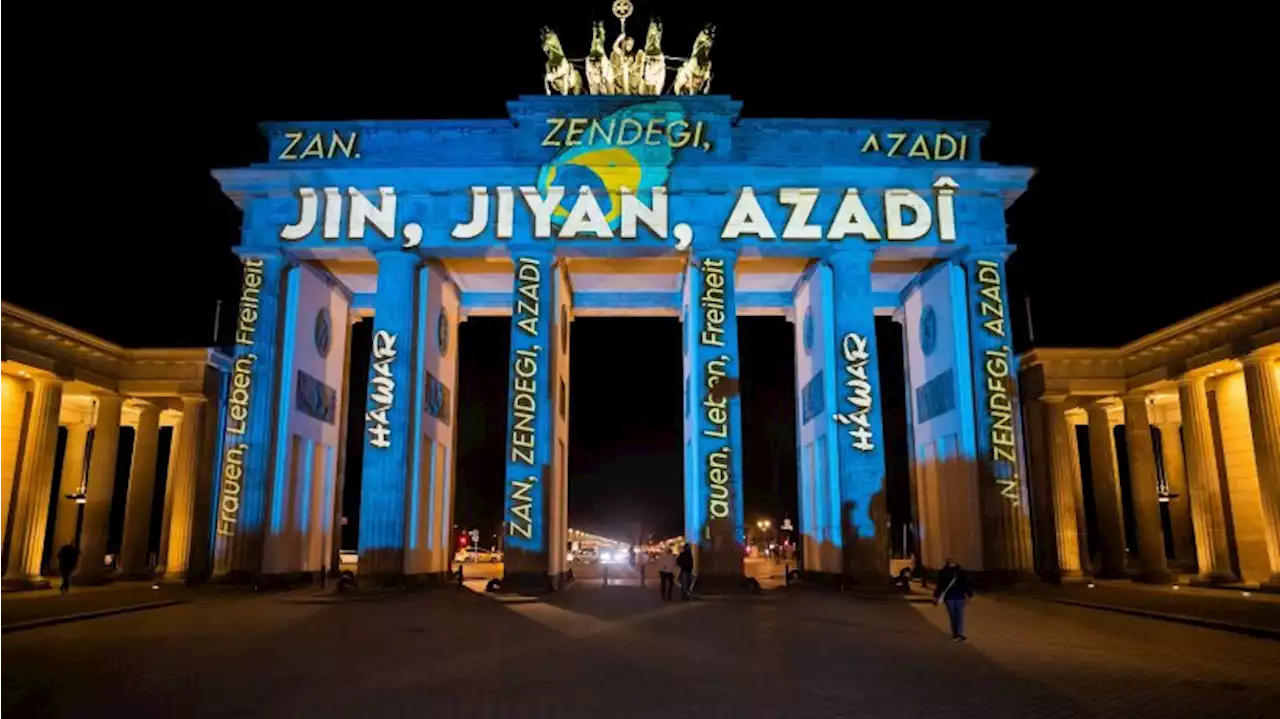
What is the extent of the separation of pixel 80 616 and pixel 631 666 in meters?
14.1

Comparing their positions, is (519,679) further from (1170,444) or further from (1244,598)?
(1170,444)

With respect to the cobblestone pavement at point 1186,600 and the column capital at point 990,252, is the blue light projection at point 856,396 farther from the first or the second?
the cobblestone pavement at point 1186,600

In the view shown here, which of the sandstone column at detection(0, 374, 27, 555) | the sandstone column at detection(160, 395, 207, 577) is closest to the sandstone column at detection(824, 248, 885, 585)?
the sandstone column at detection(160, 395, 207, 577)

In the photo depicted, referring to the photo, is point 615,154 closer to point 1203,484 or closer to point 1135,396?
point 1135,396

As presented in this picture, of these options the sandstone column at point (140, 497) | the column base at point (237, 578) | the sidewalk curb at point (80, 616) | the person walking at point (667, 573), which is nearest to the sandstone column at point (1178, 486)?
the person walking at point (667, 573)

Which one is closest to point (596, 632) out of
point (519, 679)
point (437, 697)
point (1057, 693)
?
point (519, 679)

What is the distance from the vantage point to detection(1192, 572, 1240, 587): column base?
30062 mm

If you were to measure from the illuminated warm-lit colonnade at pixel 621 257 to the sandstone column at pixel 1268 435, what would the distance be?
7092mm

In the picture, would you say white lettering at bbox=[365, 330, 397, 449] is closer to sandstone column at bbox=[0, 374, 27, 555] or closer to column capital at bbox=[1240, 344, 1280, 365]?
sandstone column at bbox=[0, 374, 27, 555]

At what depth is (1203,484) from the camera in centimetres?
3094

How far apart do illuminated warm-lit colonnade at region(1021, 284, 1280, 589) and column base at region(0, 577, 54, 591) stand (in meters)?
36.6

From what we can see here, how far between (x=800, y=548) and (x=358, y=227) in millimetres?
23181

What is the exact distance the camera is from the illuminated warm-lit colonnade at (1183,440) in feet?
88.4

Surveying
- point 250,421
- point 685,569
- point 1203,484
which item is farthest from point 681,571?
point 1203,484
